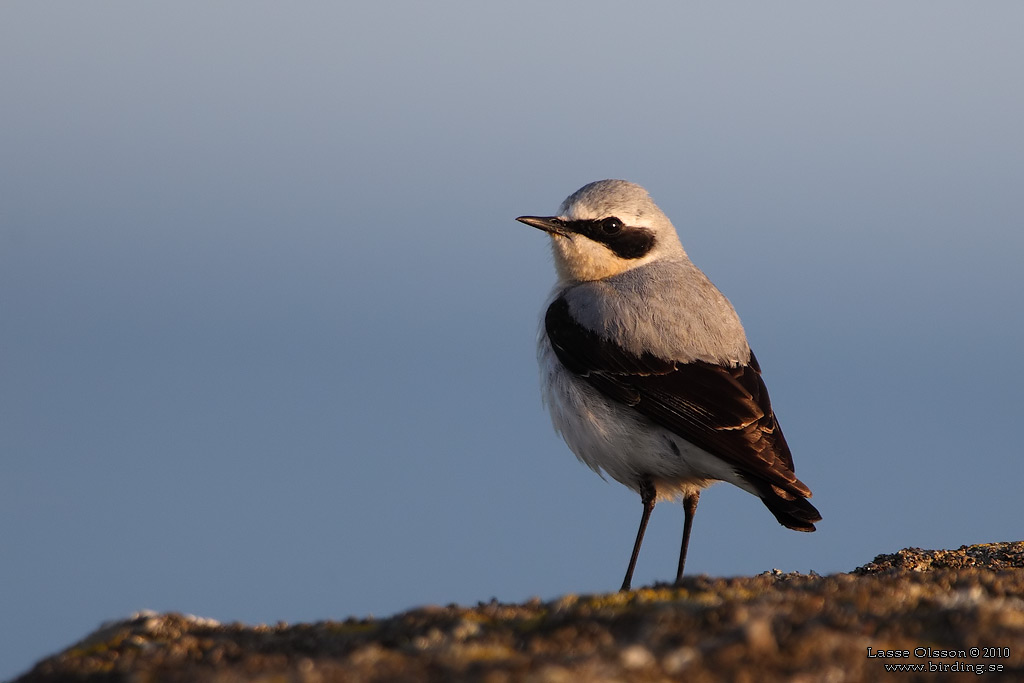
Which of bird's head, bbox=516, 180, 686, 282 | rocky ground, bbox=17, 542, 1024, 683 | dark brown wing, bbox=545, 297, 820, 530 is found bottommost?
rocky ground, bbox=17, 542, 1024, 683

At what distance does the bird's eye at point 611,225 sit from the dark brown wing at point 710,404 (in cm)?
154

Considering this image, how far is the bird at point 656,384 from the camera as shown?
29.5 ft

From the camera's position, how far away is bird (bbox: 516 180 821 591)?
900cm

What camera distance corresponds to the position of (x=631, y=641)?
4.70 meters

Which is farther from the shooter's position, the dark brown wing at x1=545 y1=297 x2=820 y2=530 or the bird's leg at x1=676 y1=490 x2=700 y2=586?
the bird's leg at x1=676 y1=490 x2=700 y2=586

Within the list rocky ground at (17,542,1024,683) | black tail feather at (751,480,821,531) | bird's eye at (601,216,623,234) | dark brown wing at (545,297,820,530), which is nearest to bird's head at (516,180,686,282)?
bird's eye at (601,216,623,234)

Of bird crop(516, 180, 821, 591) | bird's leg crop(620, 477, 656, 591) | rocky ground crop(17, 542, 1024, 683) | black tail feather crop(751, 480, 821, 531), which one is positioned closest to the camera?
rocky ground crop(17, 542, 1024, 683)

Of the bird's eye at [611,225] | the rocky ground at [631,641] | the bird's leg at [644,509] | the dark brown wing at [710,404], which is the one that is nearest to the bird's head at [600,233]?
the bird's eye at [611,225]

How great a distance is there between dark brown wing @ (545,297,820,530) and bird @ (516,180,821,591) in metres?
0.01

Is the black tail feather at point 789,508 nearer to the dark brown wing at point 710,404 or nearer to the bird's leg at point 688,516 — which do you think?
the dark brown wing at point 710,404

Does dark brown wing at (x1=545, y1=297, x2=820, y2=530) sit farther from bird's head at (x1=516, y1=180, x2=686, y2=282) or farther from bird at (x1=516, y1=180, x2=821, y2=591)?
bird's head at (x1=516, y1=180, x2=686, y2=282)

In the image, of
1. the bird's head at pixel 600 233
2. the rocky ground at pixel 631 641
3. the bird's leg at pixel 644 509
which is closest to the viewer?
the rocky ground at pixel 631 641

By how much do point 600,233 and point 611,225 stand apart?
147mm

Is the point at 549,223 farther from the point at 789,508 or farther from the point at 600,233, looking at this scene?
the point at 789,508
